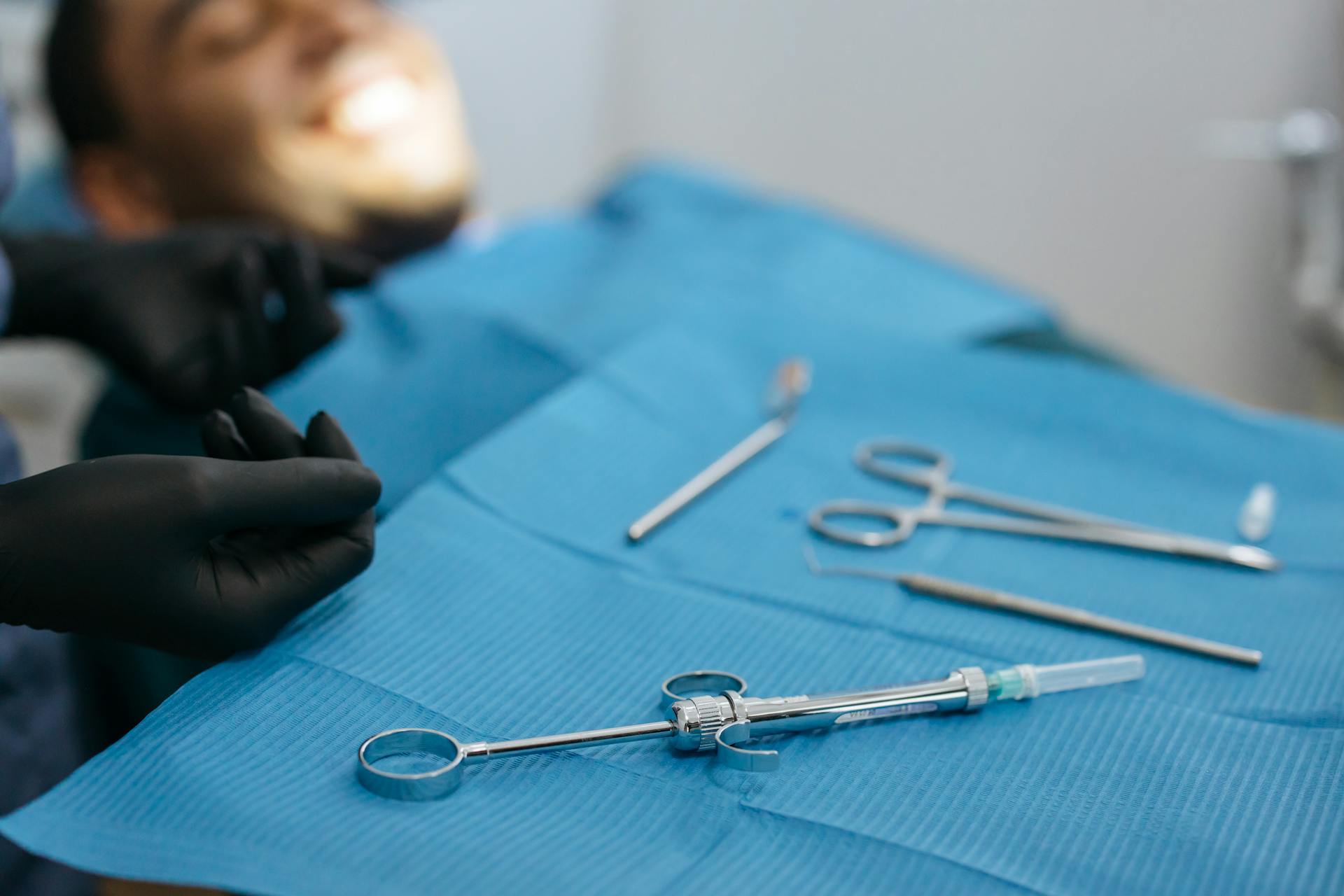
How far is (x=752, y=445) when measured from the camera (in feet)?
2.84

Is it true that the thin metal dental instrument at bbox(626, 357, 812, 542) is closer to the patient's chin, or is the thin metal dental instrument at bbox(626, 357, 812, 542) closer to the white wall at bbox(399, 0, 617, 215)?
the patient's chin

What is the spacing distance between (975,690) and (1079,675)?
7 cm

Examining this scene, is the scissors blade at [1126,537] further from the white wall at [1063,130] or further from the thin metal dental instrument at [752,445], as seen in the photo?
the white wall at [1063,130]

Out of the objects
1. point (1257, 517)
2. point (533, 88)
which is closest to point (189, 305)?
point (1257, 517)

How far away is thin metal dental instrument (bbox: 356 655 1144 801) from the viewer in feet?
1.63

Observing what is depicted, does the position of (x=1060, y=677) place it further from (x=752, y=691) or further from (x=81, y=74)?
(x=81, y=74)

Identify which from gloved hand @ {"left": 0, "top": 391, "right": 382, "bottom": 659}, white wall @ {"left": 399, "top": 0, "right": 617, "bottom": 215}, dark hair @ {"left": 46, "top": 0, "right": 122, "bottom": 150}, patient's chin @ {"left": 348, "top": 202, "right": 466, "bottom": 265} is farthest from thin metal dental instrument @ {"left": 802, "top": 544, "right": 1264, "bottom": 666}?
white wall @ {"left": 399, "top": 0, "right": 617, "bottom": 215}

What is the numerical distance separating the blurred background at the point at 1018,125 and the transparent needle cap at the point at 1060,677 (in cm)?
105

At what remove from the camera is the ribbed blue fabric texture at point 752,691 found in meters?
0.48

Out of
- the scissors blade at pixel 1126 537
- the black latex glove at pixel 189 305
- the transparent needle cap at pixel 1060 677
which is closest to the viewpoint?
the transparent needle cap at pixel 1060 677

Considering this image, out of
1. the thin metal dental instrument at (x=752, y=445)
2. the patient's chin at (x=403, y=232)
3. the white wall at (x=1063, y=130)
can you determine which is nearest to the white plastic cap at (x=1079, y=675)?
A: the thin metal dental instrument at (x=752, y=445)

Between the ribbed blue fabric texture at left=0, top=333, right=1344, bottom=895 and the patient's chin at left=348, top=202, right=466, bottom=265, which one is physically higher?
the patient's chin at left=348, top=202, right=466, bottom=265

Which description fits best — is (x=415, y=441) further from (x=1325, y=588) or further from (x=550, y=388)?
(x=1325, y=588)

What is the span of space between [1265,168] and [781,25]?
0.78m
